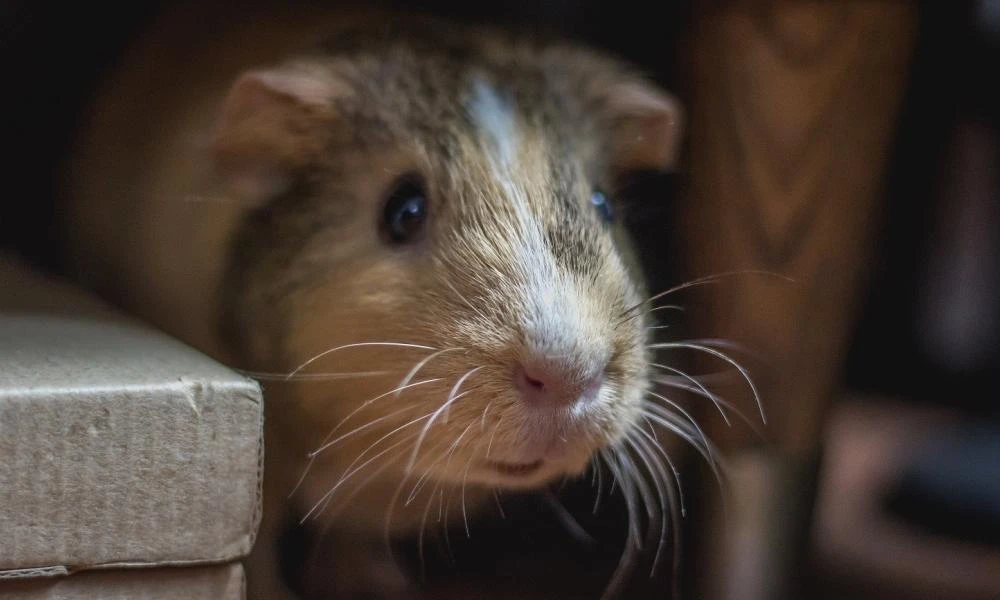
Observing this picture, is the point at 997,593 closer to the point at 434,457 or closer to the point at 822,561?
the point at 822,561

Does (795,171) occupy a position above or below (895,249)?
above

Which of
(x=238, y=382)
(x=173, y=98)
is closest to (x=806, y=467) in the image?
(x=238, y=382)

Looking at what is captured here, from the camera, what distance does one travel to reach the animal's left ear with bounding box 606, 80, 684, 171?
149 cm

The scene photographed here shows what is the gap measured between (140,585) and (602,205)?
753 mm

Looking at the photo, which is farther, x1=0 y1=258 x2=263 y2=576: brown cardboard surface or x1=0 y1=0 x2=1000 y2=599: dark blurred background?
x1=0 y1=0 x2=1000 y2=599: dark blurred background

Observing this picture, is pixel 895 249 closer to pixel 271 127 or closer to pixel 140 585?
pixel 271 127

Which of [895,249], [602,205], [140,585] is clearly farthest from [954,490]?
[140,585]

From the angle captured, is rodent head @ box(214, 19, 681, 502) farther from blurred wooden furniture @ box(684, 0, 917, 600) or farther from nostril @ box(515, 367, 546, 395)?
blurred wooden furniture @ box(684, 0, 917, 600)

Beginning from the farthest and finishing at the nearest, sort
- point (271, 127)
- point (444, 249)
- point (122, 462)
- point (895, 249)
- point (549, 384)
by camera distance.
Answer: point (895, 249), point (271, 127), point (444, 249), point (549, 384), point (122, 462)

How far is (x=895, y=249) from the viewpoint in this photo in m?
2.33

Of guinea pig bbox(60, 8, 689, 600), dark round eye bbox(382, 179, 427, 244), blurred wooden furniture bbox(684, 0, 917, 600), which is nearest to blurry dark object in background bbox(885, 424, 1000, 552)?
blurred wooden furniture bbox(684, 0, 917, 600)

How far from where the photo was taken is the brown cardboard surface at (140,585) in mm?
909

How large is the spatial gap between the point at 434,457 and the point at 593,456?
7.5 inches

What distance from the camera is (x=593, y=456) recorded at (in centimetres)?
121
